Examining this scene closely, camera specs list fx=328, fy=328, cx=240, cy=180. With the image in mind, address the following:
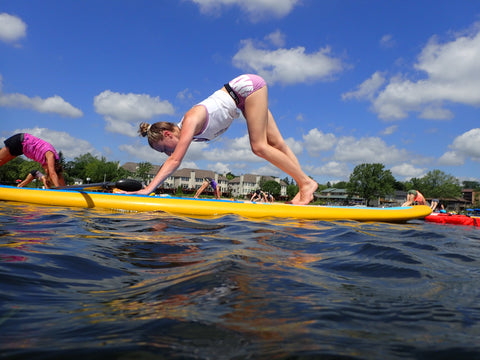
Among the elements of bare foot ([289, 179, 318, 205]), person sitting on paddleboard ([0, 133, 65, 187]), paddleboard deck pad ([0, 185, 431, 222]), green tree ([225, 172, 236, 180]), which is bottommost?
paddleboard deck pad ([0, 185, 431, 222])

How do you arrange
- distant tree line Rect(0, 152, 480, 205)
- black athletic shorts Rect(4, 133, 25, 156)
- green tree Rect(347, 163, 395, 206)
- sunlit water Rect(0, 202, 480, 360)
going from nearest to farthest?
sunlit water Rect(0, 202, 480, 360) < black athletic shorts Rect(4, 133, 25, 156) < distant tree line Rect(0, 152, 480, 205) < green tree Rect(347, 163, 395, 206)

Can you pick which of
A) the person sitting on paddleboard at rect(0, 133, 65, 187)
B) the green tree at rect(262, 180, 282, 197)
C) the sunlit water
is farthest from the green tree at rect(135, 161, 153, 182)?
the sunlit water

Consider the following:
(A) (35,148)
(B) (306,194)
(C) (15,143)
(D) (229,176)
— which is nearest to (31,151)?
(A) (35,148)

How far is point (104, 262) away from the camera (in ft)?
5.08

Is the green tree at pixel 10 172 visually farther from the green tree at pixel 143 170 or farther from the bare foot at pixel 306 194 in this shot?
the bare foot at pixel 306 194

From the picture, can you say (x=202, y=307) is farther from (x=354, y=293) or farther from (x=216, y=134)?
(x=216, y=134)

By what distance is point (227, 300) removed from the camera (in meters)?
1.07

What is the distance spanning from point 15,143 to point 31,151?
319mm

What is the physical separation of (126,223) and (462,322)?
8.08 feet

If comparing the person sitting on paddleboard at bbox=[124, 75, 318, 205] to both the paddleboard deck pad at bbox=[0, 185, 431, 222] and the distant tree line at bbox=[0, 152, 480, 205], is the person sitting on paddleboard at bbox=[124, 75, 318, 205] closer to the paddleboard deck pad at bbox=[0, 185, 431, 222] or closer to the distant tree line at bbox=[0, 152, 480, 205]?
the paddleboard deck pad at bbox=[0, 185, 431, 222]

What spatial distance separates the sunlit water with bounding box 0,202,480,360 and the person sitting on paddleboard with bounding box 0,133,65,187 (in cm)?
372

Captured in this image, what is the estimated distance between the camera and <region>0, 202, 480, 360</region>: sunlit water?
0.76 meters

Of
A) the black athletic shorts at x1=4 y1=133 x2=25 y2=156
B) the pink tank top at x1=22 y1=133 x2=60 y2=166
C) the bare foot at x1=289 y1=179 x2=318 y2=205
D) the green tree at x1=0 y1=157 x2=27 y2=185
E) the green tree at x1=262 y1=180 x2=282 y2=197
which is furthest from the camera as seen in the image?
the green tree at x1=262 y1=180 x2=282 y2=197

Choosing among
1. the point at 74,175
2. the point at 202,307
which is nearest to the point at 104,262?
the point at 202,307
